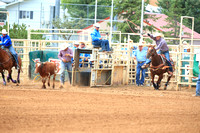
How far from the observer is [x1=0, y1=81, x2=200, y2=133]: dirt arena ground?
8391 mm

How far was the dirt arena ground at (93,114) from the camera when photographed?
839 centimetres

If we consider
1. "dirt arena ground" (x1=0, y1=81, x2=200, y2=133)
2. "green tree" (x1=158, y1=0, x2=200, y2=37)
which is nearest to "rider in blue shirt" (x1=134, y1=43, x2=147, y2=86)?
"dirt arena ground" (x1=0, y1=81, x2=200, y2=133)

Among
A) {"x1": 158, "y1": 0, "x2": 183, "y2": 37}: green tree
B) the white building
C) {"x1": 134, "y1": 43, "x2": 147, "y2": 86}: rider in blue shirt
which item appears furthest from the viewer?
the white building

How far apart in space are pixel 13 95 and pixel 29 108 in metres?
3.02

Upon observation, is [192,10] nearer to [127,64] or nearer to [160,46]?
[127,64]

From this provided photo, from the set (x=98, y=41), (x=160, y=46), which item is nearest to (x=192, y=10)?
(x=160, y=46)

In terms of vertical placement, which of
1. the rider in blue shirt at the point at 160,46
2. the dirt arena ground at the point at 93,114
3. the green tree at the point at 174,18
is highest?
the green tree at the point at 174,18

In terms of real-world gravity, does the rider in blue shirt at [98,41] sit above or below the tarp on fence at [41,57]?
above

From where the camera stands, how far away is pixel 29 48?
22.3m

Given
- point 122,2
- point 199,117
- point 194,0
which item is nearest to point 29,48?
point 199,117

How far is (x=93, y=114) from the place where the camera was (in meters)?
10.0

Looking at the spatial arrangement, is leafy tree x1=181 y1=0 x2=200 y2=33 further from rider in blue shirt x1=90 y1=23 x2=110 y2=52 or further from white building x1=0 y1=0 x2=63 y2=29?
rider in blue shirt x1=90 y1=23 x2=110 y2=52

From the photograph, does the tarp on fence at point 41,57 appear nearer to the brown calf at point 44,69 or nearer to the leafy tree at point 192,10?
the brown calf at point 44,69

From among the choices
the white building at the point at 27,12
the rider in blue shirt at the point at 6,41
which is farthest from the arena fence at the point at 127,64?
the white building at the point at 27,12
